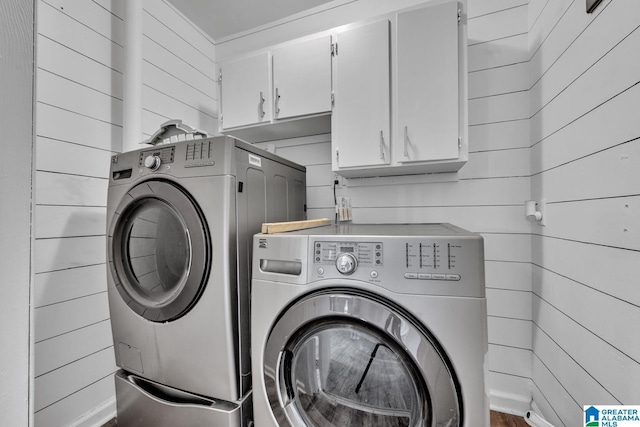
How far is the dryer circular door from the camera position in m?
1.04

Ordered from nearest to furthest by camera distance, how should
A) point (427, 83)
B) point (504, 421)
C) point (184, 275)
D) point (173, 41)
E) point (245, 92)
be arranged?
point (184, 275), point (427, 83), point (504, 421), point (245, 92), point (173, 41)

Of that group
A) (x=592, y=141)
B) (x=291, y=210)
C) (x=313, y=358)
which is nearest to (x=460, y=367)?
(x=313, y=358)

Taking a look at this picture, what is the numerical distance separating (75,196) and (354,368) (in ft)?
5.38

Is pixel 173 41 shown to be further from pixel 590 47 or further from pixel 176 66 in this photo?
pixel 590 47

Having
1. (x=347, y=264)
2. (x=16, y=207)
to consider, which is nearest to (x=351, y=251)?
(x=347, y=264)

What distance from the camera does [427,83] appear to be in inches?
52.1

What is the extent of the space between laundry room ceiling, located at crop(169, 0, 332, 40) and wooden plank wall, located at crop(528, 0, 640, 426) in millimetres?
1552

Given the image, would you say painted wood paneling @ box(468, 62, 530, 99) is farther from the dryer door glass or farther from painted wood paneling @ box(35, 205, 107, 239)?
painted wood paneling @ box(35, 205, 107, 239)

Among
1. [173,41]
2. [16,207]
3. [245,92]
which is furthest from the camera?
[173,41]

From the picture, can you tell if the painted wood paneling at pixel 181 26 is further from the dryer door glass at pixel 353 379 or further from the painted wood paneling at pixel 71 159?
the dryer door glass at pixel 353 379

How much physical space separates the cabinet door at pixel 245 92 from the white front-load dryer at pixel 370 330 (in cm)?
107

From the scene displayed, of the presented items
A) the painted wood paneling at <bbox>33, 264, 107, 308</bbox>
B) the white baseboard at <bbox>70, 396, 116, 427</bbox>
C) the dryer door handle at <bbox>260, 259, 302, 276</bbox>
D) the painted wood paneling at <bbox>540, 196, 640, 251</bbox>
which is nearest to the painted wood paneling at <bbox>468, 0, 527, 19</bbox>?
the painted wood paneling at <bbox>540, 196, 640, 251</bbox>

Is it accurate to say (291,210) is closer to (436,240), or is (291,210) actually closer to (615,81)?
(436,240)

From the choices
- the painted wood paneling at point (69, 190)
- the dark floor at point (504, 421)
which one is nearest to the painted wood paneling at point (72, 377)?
the dark floor at point (504, 421)
